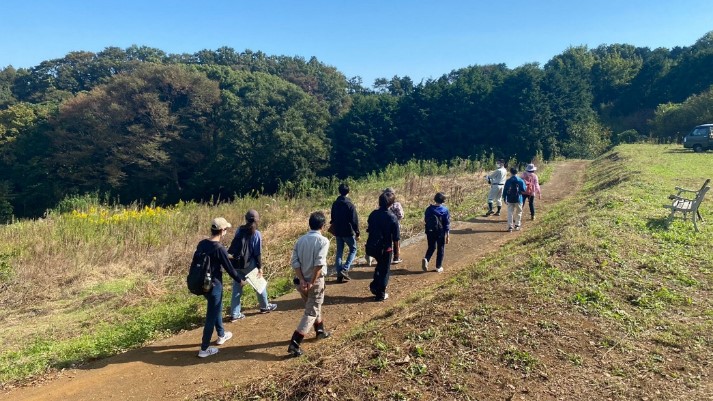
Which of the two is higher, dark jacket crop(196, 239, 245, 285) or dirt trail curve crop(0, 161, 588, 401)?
dark jacket crop(196, 239, 245, 285)

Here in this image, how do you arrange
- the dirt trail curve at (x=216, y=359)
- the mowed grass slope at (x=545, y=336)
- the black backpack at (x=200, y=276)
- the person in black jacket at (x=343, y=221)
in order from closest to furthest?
the mowed grass slope at (x=545, y=336)
the dirt trail curve at (x=216, y=359)
the black backpack at (x=200, y=276)
the person in black jacket at (x=343, y=221)

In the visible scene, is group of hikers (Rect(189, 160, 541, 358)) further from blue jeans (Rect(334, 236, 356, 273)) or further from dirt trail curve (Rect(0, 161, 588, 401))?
dirt trail curve (Rect(0, 161, 588, 401))

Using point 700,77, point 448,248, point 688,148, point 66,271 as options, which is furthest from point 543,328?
point 700,77

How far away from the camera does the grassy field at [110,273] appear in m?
6.34

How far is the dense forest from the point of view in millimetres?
38344

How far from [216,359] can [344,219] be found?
326 centimetres

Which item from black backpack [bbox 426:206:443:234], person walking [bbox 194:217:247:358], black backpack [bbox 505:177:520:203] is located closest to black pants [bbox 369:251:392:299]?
black backpack [bbox 426:206:443:234]

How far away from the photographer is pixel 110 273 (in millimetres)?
10320

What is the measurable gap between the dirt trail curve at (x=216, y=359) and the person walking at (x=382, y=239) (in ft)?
1.23

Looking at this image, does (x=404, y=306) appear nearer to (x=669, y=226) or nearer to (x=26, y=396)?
(x=26, y=396)

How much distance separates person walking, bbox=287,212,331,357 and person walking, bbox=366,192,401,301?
156 centimetres

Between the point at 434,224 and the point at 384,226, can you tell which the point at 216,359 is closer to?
the point at 384,226

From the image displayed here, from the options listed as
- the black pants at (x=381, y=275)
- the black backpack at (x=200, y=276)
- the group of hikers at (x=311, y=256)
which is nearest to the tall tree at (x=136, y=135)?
the group of hikers at (x=311, y=256)

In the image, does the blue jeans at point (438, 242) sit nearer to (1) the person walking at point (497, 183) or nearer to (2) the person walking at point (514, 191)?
(2) the person walking at point (514, 191)
